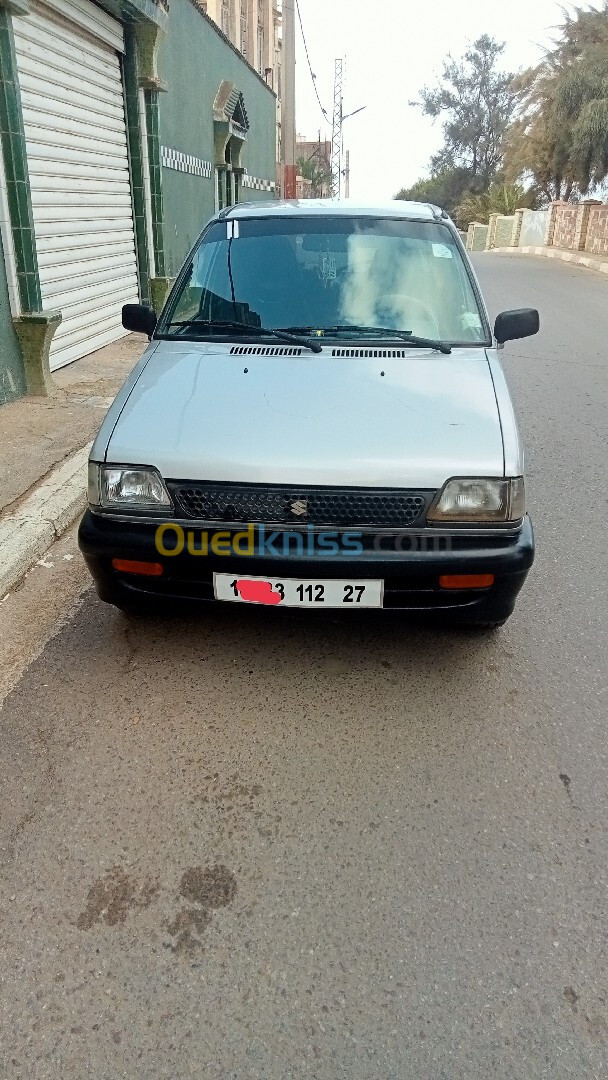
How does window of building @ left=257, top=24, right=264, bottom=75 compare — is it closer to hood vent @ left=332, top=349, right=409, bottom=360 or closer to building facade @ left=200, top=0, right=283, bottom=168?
building facade @ left=200, top=0, right=283, bottom=168

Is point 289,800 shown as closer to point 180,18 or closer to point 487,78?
point 180,18

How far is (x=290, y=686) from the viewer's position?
3.18m

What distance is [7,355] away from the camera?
6.84 meters

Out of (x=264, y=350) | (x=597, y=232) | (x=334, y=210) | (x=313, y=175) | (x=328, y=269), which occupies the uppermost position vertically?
(x=313, y=175)

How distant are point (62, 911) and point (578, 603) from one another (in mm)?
2677

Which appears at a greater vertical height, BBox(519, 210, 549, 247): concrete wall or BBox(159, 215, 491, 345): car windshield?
BBox(159, 215, 491, 345): car windshield

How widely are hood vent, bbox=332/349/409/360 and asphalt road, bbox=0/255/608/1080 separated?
117 cm

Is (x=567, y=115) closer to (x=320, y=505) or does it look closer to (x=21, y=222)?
(x=21, y=222)

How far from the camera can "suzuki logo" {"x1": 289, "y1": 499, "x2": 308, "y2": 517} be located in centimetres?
287

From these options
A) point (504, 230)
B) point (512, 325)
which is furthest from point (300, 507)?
point (504, 230)

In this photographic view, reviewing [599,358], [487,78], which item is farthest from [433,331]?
[487,78]

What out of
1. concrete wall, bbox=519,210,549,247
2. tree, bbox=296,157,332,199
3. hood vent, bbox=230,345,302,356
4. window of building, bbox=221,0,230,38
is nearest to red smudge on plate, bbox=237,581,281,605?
hood vent, bbox=230,345,302,356

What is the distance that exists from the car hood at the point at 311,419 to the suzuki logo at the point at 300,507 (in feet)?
0.25

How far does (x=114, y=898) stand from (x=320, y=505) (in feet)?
4.60
